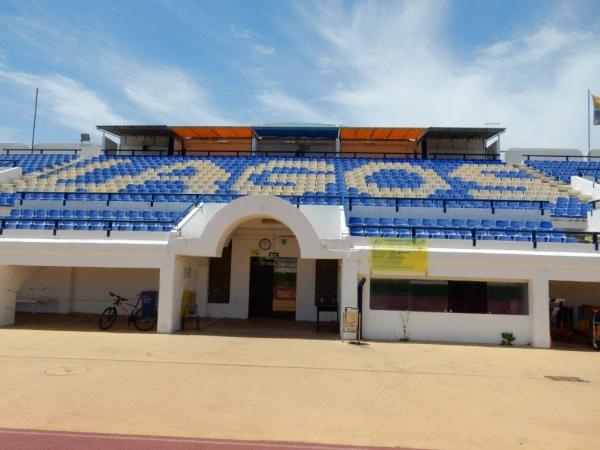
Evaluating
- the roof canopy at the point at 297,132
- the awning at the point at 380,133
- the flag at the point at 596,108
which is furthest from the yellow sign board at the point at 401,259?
the flag at the point at 596,108

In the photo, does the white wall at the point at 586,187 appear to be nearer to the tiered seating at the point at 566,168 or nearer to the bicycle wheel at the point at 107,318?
the tiered seating at the point at 566,168

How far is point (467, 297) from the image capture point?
1483cm

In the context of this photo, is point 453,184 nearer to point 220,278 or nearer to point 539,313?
point 539,313

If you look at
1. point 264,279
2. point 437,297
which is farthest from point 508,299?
point 264,279

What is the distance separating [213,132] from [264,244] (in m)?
15.5

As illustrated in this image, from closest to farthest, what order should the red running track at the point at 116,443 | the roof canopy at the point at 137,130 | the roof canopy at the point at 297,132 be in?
1. the red running track at the point at 116,443
2. the roof canopy at the point at 297,132
3. the roof canopy at the point at 137,130

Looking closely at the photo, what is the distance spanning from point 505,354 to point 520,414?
18.1 ft

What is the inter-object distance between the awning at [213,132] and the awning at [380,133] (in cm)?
678

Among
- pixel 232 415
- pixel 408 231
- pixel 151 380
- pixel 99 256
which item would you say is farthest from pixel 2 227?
pixel 408 231

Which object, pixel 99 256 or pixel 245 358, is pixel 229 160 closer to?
pixel 99 256

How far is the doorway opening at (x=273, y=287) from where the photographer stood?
18734 mm

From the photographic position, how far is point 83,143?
36312 mm

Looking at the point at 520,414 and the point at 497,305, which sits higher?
the point at 497,305

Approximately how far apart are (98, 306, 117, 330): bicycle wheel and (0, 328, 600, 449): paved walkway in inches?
88.6
